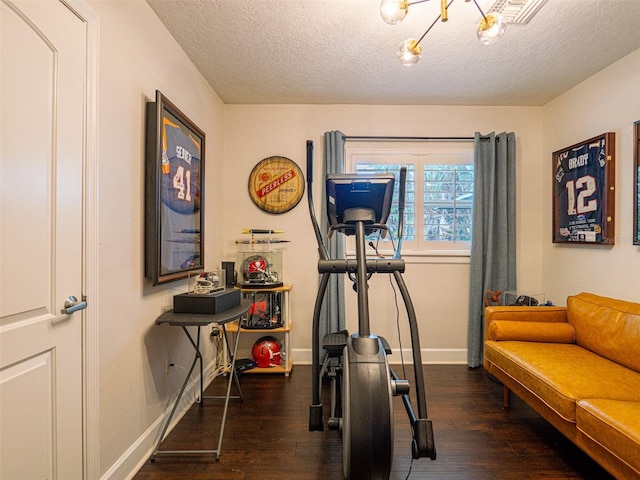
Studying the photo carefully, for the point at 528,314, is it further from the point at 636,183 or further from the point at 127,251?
the point at 127,251

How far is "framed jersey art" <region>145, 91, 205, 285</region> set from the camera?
5.71ft

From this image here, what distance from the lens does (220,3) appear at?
1.78m

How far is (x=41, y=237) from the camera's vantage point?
1135 mm

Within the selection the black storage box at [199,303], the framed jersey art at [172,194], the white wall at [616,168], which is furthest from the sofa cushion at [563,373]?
the framed jersey art at [172,194]

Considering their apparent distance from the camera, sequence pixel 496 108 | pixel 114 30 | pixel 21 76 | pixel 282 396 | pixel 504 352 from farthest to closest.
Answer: pixel 496 108 → pixel 282 396 → pixel 504 352 → pixel 114 30 → pixel 21 76

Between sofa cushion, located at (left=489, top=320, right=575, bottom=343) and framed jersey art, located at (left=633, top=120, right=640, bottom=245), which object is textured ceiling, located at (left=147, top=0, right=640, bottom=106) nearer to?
framed jersey art, located at (left=633, top=120, right=640, bottom=245)

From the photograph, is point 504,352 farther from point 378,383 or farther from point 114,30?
point 114,30

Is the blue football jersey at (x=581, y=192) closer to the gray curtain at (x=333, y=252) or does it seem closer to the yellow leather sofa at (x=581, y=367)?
the yellow leather sofa at (x=581, y=367)

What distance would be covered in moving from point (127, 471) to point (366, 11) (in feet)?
9.46

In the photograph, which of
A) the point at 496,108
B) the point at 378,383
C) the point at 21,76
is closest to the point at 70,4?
the point at 21,76

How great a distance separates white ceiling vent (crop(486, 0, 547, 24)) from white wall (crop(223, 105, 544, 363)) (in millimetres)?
1282

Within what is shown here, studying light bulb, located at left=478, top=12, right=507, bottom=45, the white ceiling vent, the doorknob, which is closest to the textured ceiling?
the white ceiling vent

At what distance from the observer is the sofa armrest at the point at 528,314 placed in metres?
2.34

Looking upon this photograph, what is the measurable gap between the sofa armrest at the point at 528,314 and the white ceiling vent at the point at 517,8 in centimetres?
196
